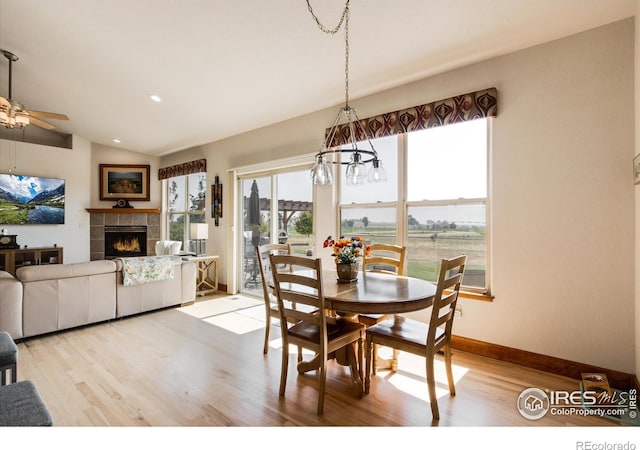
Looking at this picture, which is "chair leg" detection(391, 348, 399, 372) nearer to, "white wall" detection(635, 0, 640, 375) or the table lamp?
"white wall" detection(635, 0, 640, 375)

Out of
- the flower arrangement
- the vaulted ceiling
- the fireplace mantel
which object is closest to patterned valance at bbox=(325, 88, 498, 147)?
the vaulted ceiling

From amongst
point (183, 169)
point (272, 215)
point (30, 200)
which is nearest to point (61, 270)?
point (272, 215)

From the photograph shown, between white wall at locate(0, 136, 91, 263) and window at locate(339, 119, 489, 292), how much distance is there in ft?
19.3

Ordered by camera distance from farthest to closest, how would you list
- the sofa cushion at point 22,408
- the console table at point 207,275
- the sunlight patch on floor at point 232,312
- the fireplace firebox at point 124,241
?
the fireplace firebox at point 124,241 → the console table at point 207,275 → the sunlight patch on floor at point 232,312 → the sofa cushion at point 22,408

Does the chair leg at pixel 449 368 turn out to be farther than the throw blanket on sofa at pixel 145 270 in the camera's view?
No

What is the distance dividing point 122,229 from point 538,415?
24.5 feet

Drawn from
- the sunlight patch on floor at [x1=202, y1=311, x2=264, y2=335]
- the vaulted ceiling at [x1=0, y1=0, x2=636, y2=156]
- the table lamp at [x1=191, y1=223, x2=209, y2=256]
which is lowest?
the sunlight patch on floor at [x1=202, y1=311, x2=264, y2=335]

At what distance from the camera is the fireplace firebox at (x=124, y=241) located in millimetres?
6758

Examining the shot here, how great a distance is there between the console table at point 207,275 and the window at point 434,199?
2995mm

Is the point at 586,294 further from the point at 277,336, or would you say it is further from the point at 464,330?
the point at 277,336

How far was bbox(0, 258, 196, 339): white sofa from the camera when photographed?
312cm

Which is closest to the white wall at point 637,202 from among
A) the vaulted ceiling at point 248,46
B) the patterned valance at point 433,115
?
the vaulted ceiling at point 248,46

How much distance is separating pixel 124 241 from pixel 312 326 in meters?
6.19

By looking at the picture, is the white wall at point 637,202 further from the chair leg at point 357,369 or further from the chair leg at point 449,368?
the chair leg at point 357,369
